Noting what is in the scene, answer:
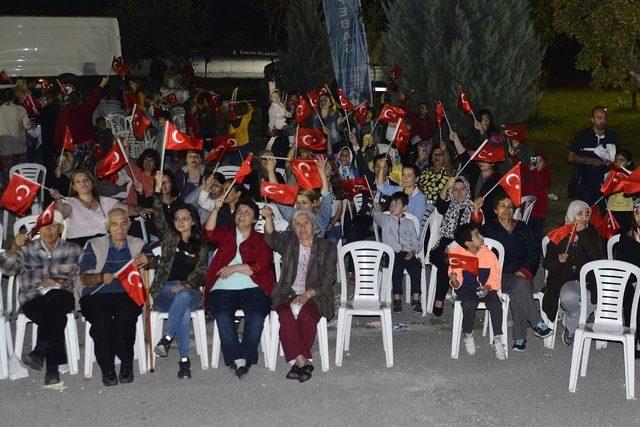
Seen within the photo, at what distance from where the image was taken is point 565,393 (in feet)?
24.9

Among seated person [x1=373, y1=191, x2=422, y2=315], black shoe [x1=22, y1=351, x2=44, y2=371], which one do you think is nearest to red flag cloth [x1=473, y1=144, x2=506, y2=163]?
seated person [x1=373, y1=191, x2=422, y2=315]

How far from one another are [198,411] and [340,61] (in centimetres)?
1171

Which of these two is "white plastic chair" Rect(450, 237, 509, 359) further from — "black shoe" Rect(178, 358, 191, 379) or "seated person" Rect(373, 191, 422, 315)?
"black shoe" Rect(178, 358, 191, 379)

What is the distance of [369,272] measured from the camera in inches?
348

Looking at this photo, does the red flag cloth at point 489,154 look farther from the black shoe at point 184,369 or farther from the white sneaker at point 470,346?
the black shoe at point 184,369

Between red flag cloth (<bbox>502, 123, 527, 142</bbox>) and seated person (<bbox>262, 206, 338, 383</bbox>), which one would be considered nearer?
seated person (<bbox>262, 206, 338, 383</bbox>)

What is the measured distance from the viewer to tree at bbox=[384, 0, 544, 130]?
52.5 feet

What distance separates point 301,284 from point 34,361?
7.27ft

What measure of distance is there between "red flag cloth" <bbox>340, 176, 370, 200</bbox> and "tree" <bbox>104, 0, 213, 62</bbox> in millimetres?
27832

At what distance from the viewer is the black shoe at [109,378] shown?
25.5ft

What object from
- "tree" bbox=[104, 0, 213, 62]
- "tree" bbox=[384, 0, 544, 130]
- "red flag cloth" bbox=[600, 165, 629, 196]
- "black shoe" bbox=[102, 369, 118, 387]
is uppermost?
"tree" bbox=[104, 0, 213, 62]

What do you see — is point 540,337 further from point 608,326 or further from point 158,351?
point 158,351

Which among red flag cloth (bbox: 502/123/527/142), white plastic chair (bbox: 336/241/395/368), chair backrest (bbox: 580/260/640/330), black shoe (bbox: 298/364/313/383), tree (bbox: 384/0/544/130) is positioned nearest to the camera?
black shoe (bbox: 298/364/313/383)

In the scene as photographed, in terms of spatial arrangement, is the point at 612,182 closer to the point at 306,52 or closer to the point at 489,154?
the point at 489,154
